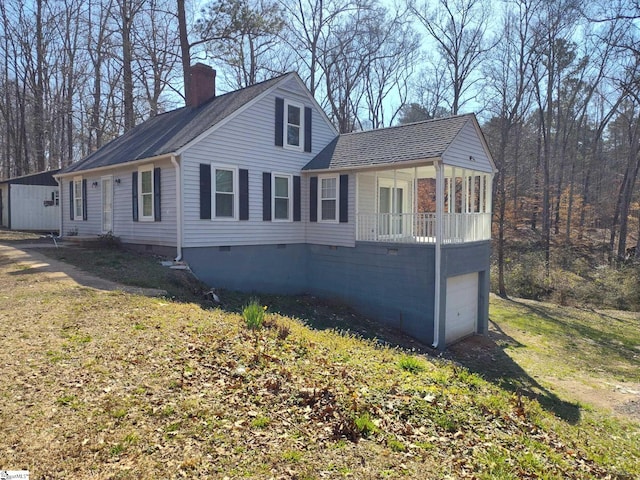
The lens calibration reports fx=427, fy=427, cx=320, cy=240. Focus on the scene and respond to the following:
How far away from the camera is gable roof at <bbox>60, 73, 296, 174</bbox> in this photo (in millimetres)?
12938

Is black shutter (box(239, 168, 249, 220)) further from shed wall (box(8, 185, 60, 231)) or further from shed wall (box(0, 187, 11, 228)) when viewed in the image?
shed wall (box(0, 187, 11, 228))

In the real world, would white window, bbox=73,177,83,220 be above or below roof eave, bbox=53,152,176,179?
below

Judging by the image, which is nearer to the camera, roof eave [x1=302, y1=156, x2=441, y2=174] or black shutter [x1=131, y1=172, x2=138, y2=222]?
roof eave [x1=302, y1=156, x2=441, y2=174]

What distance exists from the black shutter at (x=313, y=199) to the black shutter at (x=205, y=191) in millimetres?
3760

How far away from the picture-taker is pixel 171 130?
14.6 meters

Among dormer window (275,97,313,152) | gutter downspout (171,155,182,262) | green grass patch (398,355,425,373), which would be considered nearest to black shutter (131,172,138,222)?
gutter downspout (171,155,182,262)

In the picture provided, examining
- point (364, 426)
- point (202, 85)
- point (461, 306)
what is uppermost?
point (202, 85)

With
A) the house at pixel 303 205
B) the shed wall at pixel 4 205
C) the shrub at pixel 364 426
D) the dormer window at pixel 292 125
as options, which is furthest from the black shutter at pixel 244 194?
the shed wall at pixel 4 205

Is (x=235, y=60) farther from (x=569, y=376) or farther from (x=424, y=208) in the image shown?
(x=569, y=376)

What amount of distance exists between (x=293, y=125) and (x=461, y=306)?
821cm

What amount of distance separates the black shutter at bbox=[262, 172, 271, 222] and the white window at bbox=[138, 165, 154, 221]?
3448mm

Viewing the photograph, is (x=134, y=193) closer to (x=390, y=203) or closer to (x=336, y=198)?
(x=336, y=198)

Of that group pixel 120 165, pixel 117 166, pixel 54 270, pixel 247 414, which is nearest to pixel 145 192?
pixel 120 165

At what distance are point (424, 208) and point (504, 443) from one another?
25.1 metres
